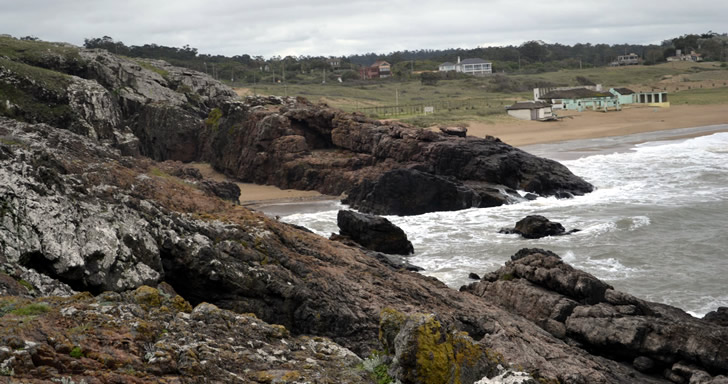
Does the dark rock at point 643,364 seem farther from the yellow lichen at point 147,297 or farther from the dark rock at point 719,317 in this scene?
the yellow lichen at point 147,297

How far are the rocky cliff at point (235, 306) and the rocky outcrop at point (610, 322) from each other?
27 millimetres

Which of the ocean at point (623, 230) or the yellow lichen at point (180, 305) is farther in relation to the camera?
the ocean at point (623, 230)

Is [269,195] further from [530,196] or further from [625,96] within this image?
[625,96]

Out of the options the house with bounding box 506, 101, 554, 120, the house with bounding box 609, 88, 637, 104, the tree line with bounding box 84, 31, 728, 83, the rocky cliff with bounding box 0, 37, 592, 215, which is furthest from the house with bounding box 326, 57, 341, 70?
the rocky cliff with bounding box 0, 37, 592, 215

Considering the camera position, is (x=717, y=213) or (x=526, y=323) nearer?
(x=526, y=323)

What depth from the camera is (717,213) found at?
23.9 m

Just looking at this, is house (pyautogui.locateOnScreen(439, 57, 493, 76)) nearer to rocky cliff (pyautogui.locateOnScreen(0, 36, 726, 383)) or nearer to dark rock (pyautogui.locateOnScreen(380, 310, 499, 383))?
rocky cliff (pyautogui.locateOnScreen(0, 36, 726, 383))

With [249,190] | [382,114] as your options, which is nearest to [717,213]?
[249,190]

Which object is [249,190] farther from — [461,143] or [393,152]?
[461,143]

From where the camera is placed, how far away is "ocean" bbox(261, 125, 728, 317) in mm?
16609

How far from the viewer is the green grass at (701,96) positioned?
215 feet

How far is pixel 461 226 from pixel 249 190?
12368 mm

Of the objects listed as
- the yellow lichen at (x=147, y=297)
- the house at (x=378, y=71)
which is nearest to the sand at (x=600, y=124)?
the yellow lichen at (x=147, y=297)

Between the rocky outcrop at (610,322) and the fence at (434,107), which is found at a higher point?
the fence at (434,107)
